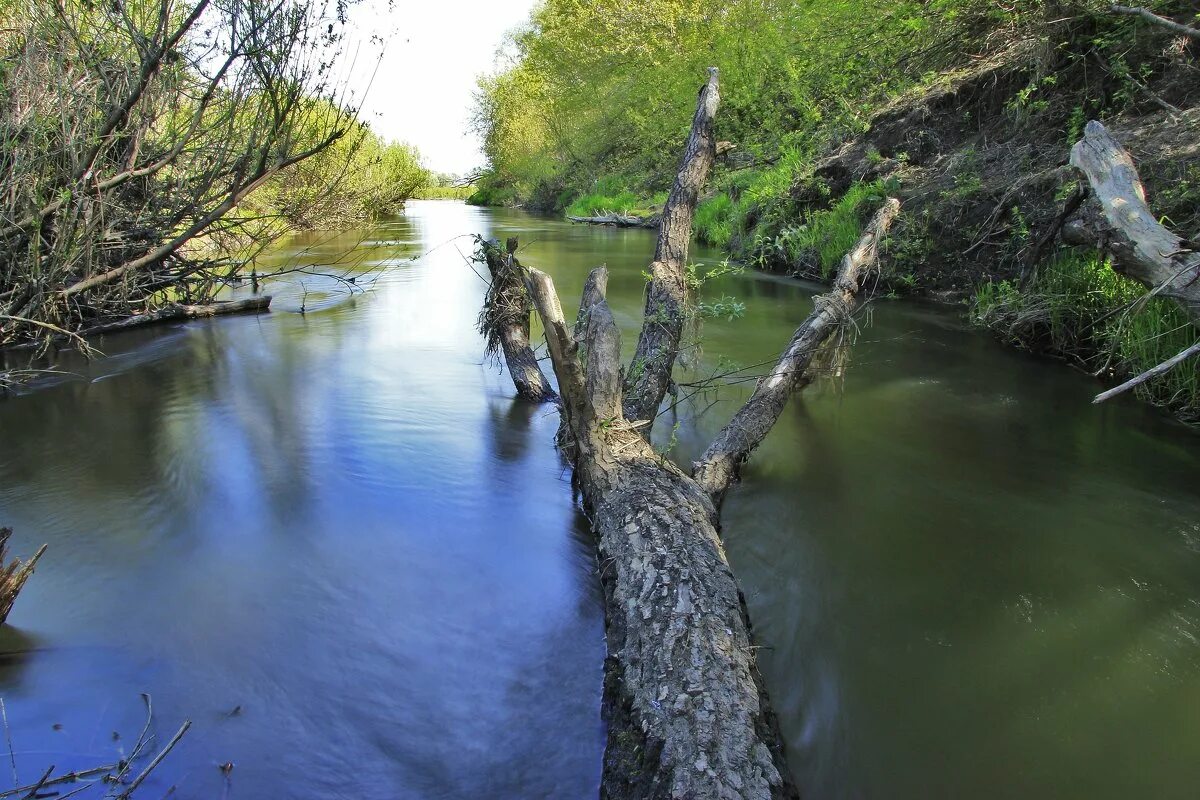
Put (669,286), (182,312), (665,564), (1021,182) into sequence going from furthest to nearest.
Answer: (182,312) → (1021,182) → (669,286) → (665,564)

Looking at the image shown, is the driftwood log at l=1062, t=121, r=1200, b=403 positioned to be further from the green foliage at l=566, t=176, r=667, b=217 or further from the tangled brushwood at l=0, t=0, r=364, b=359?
the green foliage at l=566, t=176, r=667, b=217

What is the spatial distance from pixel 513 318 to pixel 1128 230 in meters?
4.96

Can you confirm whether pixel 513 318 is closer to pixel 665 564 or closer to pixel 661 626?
pixel 665 564

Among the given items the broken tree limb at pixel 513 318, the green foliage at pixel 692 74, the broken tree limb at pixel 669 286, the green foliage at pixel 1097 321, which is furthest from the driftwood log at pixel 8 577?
the green foliage at pixel 692 74

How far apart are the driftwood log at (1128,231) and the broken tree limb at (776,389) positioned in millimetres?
1721

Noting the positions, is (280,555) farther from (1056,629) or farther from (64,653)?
(1056,629)

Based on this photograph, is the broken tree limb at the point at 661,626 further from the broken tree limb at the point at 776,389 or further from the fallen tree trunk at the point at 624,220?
the fallen tree trunk at the point at 624,220

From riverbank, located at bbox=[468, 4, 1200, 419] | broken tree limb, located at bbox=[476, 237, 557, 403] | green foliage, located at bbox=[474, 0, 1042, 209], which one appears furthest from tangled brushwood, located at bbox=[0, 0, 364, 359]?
green foliage, located at bbox=[474, 0, 1042, 209]

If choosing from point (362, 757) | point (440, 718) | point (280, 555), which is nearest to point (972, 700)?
point (440, 718)

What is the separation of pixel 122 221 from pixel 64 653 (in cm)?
610

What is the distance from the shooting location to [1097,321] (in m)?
6.54

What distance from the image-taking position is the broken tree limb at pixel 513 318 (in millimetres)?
6863

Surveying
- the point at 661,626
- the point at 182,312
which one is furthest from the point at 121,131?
the point at 661,626

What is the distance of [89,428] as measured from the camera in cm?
635
